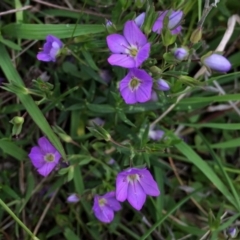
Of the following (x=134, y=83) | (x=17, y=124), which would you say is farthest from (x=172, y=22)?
(x=17, y=124)

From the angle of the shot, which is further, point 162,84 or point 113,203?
point 113,203

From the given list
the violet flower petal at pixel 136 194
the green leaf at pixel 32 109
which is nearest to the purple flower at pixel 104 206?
the violet flower petal at pixel 136 194

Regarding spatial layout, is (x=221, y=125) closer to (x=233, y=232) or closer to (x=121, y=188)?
(x=233, y=232)

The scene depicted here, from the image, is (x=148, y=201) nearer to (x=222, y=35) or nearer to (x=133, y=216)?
(x=133, y=216)

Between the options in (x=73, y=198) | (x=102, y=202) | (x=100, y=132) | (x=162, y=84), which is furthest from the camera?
(x=73, y=198)

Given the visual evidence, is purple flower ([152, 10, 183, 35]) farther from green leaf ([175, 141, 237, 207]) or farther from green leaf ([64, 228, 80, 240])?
green leaf ([64, 228, 80, 240])

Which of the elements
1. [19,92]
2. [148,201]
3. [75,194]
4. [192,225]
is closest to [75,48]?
[19,92]
